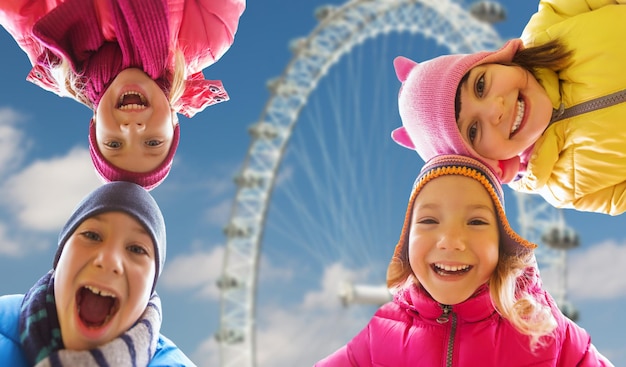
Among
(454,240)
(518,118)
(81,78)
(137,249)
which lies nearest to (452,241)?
(454,240)

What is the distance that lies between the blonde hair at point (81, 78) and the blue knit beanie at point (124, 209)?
0.20 metres

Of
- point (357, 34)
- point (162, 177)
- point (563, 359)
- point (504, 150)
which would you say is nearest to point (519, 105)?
point (504, 150)

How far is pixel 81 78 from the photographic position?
1499 millimetres

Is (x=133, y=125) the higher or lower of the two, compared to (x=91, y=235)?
higher

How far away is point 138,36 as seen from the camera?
1.43 m

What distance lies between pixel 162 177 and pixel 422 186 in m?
0.48

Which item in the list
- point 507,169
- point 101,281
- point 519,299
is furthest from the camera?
point 507,169

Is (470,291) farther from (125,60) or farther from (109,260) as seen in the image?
(125,60)

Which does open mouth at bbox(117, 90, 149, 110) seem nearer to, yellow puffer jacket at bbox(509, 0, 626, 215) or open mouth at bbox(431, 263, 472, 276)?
open mouth at bbox(431, 263, 472, 276)

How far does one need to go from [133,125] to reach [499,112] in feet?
2.12

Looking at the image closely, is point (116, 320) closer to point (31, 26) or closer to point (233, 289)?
point (31, 26)

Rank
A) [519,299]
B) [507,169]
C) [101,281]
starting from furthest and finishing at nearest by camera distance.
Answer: [507,169]
[519,299]
[101,281]

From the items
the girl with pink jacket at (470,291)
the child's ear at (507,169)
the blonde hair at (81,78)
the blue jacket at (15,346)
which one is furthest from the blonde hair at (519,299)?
the blonde hair at (81,78)

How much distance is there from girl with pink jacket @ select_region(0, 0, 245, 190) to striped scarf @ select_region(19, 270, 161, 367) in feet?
0.83
